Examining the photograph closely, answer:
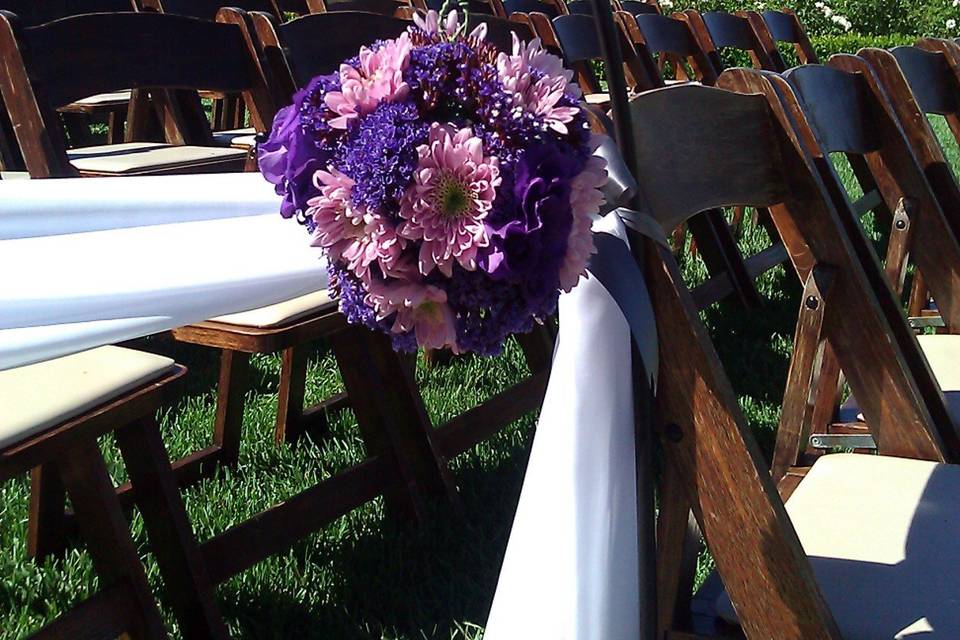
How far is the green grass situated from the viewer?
6.64 ft

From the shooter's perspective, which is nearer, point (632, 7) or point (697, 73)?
point (697, 73)

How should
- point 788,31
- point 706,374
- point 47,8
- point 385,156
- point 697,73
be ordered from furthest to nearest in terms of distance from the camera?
point 788,31
point 697,73
point 47,8
point 706,374
point 385,156

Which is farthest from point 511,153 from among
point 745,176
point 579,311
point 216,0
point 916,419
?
point 216,0

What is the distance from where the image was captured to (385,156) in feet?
2.88

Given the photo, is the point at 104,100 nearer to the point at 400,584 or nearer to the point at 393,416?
the point at 393,416

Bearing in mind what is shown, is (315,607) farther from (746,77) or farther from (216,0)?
(216,0)

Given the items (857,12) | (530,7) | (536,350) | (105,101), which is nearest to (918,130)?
(536,350)

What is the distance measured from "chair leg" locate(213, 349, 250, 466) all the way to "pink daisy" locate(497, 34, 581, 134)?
1644 millimetres

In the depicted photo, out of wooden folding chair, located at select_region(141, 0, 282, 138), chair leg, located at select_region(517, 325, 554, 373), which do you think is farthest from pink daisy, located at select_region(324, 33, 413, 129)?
wooden folding chair, located at select_region(141, 0, 282, 138)

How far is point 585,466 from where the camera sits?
1074mm

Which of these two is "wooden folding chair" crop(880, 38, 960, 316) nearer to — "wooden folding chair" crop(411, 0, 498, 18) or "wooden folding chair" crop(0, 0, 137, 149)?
"wooden folding chair" crop(0, 0, 137, 149)

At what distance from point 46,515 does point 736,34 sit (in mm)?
4626

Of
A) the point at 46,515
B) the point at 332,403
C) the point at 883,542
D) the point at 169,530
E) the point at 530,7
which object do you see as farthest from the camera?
the point at 530,7

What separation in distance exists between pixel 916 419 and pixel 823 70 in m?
0.72
